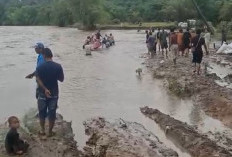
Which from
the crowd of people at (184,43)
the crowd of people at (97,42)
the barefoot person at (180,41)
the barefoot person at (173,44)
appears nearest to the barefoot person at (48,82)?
the crowd of people at (184,43)

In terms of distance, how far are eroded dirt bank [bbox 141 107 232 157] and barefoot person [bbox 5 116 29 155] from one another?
3722 millimetres

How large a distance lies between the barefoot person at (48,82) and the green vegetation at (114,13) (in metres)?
55.8

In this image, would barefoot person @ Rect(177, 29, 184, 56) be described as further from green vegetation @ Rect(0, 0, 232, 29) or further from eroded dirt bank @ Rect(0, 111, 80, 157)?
green vegetation @ Rect(0, 0, 232, 29)

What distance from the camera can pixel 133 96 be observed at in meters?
16.8

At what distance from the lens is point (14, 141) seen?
888 centimetres

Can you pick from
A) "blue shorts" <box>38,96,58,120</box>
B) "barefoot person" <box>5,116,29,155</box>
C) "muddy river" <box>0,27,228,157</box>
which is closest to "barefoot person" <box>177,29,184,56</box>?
"muddy river" <box>0,27,228,157</box>

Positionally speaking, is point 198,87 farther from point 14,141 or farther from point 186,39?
point 14,141

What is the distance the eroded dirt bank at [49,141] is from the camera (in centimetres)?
917

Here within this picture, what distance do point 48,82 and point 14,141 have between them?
1569mm

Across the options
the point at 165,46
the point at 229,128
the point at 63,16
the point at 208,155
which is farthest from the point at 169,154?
the point at 63,16

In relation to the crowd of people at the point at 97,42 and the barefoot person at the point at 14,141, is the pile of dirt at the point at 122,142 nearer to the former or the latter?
the barefoot person at the point at 14,141

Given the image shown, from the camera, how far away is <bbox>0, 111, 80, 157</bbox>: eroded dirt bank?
917 centimetres

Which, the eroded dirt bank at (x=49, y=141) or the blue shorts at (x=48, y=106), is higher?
the blue shorts at (x=48, y=106)

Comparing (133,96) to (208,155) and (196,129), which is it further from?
(208,155)
